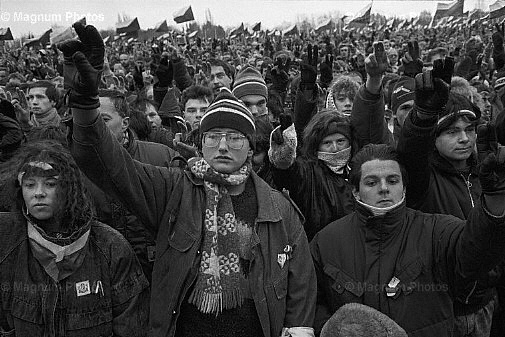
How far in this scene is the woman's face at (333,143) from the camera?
3.49 m

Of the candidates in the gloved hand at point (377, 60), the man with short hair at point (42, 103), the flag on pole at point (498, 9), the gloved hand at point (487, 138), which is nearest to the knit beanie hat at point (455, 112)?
the gloved hand at point (377, 60)

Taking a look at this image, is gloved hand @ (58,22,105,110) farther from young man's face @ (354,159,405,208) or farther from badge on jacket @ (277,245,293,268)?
young man's face @ (354,159,405,208)

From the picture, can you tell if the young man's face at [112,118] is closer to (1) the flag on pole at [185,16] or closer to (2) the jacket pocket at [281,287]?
(2) the jacket pocket at [281,287]

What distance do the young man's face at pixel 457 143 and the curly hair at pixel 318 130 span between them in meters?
0.62

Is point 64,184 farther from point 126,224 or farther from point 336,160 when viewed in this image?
point 336,160

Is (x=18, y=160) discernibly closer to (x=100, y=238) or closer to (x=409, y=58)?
(x=100, y=238)

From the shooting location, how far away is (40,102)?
513cm

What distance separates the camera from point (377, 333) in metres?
2.08

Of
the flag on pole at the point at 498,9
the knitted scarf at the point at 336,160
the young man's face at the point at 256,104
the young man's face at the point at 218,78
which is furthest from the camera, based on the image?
the flag on pole at the point at 498,9

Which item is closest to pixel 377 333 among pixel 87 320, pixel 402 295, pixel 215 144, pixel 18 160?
pixel 402 295

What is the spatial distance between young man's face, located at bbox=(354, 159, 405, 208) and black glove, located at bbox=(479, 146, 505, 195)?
1.88 ft

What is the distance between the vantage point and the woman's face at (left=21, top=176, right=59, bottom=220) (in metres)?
2.62

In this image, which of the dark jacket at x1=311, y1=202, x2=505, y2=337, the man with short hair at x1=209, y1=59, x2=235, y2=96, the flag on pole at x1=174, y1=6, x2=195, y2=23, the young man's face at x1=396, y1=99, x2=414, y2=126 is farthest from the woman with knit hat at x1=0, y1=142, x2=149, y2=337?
the flag on pole at x1=174, y1=6, x2=195, y2=23

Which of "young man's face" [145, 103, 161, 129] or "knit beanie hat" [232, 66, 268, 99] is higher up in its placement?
"knit beanie hat" [232, 66, 268, 99]
